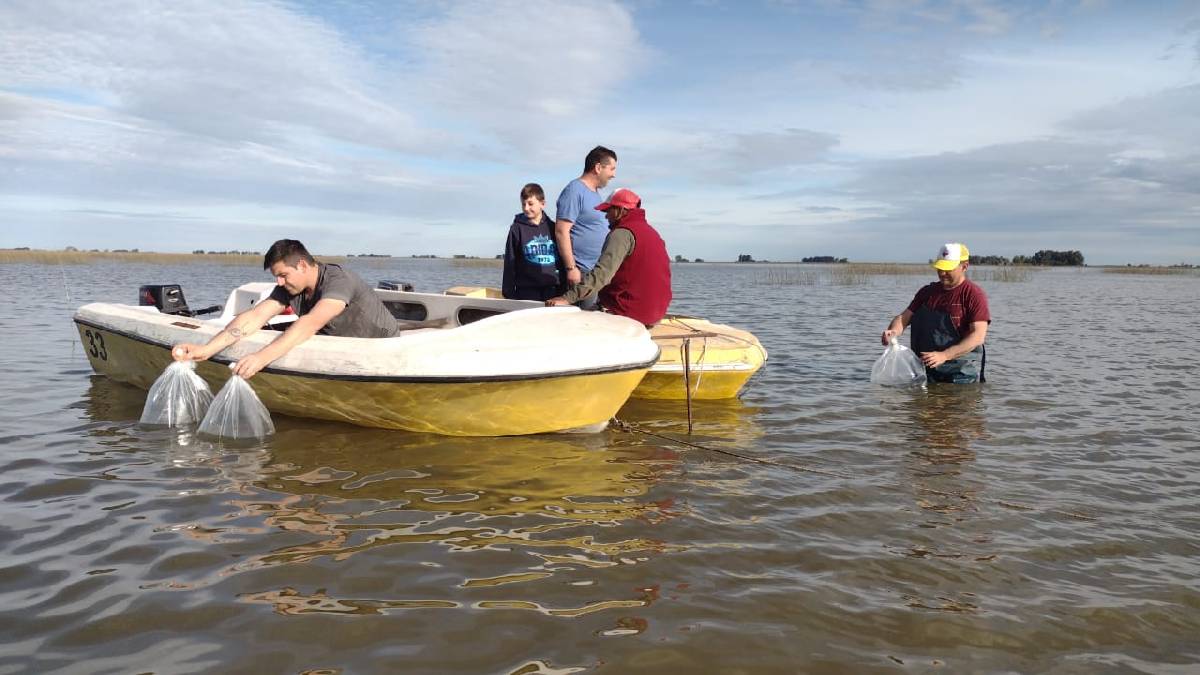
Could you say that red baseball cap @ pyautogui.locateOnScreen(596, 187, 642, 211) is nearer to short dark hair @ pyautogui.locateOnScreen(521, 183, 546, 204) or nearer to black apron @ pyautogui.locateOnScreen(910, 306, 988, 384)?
short dark hair @ pyautogui.locateOnScreen(521, 183, 546, 204)

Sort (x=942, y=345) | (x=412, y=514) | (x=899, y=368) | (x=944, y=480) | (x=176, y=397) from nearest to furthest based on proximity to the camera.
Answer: (x=412, y=514)
(x=944, y=480)
(x=176, y=397)
(x=942, y=345)
(x=899, y=368)

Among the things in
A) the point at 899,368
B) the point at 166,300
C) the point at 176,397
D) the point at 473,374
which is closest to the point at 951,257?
the point at 899,368

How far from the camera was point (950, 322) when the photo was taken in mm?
7816

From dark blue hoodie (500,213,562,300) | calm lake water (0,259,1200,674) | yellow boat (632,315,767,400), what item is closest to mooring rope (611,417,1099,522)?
calm lake water (0,259,1200,674)

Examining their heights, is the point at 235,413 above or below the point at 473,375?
below

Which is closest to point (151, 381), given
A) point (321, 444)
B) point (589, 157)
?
point (321, 444)

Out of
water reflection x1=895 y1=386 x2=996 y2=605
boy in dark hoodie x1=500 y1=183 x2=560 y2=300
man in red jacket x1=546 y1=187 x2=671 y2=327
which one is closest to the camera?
water reflection x1=895 y1=386 x2=996 y2=605

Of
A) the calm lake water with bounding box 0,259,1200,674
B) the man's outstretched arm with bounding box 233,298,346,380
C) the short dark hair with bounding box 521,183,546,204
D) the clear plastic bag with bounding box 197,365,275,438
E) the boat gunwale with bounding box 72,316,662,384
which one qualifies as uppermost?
the short dark hair with bounding box 521,183,546,204

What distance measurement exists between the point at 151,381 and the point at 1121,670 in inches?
284

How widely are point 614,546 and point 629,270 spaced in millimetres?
2951

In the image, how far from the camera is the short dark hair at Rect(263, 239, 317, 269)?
536 cm

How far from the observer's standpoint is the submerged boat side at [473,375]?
5184mm

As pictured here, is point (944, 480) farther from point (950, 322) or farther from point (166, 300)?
point (166, 300)

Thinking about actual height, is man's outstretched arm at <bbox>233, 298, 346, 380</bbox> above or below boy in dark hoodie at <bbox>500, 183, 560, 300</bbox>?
below
